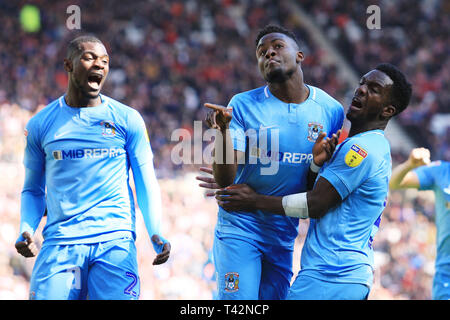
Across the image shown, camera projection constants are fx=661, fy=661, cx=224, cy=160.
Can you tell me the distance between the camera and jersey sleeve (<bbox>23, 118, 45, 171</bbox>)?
4.17 meters

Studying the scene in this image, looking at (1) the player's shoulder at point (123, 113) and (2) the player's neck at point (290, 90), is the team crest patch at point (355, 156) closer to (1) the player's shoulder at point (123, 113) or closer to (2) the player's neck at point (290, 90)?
(2) the player's neck at point (290, 90)

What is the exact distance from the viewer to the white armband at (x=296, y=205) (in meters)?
3.96

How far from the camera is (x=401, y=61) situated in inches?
747

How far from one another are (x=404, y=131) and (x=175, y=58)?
6512mm

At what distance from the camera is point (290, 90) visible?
436cm

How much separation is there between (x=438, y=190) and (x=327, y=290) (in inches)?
80.4

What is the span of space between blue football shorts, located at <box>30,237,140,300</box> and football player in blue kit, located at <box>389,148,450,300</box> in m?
2.24

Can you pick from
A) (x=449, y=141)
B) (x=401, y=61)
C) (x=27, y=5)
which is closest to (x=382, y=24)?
(x=401, y=61)

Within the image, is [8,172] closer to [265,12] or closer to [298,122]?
[298,122]

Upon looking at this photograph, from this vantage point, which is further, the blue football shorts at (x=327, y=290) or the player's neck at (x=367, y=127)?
the player's neck at (x=367, y=127)

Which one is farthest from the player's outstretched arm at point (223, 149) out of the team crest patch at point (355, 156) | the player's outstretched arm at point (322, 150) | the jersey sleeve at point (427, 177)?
the jersey sleeve at point (427, 177)

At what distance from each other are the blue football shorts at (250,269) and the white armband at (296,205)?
33cm
